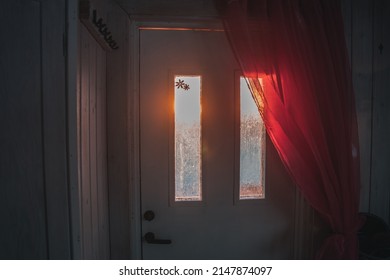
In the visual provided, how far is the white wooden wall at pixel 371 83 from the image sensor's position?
136cm

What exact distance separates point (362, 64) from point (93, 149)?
143 centimetres

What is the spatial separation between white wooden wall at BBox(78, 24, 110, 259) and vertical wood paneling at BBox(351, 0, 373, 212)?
1309 mm

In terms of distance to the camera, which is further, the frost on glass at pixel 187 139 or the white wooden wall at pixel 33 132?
the frost on glass at pixel 187 139

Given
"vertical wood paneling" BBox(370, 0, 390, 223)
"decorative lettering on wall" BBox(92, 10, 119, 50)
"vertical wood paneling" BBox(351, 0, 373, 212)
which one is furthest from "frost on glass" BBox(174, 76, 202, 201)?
"vertical wood paneling" BBox(370, 0, 390, 223)

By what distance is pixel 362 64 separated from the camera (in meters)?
1.36

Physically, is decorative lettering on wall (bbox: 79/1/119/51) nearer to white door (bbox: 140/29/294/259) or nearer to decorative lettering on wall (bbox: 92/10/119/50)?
decorative lettering on wall (bbox: 92/10/119/50)

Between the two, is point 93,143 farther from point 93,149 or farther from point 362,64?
point 362,64

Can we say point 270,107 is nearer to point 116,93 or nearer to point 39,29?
point 116,93

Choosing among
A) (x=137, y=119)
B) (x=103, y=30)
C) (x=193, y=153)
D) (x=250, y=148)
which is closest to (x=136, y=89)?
(x=137, y=119)

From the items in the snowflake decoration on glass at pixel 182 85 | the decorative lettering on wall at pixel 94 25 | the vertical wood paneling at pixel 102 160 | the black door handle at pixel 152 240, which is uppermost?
the decorative lettering on wall at pixel 94 25

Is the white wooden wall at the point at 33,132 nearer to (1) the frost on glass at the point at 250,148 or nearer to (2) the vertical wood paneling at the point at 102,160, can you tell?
(2) the vertical wood paneling at the point at 102,160

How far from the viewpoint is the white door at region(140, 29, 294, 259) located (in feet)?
4.36

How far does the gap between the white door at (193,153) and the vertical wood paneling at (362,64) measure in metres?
0.52

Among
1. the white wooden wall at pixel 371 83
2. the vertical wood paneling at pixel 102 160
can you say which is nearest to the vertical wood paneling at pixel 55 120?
the vertical wood paneling at pixel 102 160
